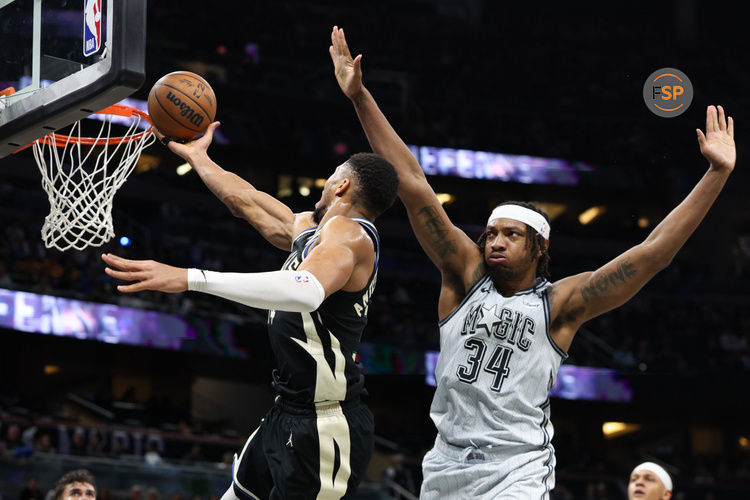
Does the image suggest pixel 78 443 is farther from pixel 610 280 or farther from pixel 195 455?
pixel 610 280

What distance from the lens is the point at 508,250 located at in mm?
4129

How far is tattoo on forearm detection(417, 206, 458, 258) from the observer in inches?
165

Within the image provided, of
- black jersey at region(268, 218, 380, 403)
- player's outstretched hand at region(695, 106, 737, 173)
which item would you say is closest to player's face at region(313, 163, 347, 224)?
black jersey at region(268, 218, 380, 403)

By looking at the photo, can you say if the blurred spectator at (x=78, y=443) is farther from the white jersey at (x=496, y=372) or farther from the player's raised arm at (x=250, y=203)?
the white jersey at (x=496, y=372)

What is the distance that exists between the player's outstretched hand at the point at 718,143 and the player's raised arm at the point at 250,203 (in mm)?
1857

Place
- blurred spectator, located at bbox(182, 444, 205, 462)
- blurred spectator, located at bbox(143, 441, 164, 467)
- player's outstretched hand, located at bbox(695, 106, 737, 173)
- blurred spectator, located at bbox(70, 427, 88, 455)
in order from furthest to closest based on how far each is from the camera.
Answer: blurred spectator, located at bbox(182, 444, 205, 462)
blurred spectator, located at bbox(143, 441, 164, 467)
blurred spectator, located at bbox(70, 427, 88, 455)
player's outstretched hand, located at bbox(695, 106, 737, 173)

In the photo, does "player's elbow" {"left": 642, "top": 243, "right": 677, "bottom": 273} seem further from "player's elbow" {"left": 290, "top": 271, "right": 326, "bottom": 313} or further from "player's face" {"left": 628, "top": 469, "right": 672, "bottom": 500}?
"player's face" {"left": 628, "top": 469, "right": 672, "bottom": 500}

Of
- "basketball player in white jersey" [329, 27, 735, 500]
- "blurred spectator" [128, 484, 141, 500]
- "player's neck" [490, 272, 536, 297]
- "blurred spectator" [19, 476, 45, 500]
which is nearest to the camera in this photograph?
"basketball player in white jersey" [329, 27, 735, 500]

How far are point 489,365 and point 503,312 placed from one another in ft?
0.81

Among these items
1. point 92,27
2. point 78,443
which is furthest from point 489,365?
point 78,443

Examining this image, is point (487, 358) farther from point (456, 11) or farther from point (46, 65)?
point (456, 11)

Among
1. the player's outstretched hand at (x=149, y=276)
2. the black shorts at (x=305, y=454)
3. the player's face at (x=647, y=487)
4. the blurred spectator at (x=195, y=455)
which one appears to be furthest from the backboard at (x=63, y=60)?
the blurred spectator at (x=195, y=455)

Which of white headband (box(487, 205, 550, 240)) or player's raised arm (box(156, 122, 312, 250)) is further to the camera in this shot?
player's raised arm (box(156, 122, 312, 250))

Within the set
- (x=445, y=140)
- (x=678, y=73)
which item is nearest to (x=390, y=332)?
(x=445, y=140)
